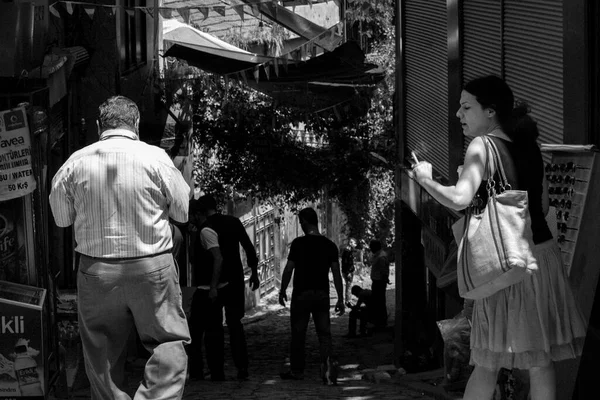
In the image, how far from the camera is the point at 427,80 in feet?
39.0

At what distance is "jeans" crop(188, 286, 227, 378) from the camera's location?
449 inches

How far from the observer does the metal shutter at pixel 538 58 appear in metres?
6.22

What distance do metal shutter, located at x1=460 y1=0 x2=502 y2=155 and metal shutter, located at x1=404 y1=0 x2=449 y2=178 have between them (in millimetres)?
1252

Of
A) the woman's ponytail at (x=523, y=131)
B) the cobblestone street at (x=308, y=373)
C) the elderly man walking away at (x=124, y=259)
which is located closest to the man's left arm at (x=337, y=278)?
the cobblestone street at (x=308, y=373)

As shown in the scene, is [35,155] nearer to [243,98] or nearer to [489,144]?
[489,144]

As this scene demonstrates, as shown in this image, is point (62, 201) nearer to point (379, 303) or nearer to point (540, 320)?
point (540, 320)

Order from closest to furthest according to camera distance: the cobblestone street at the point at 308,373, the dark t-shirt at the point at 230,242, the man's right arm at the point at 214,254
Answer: the cobblestone street at the point at 308,373
the man's right arm at the point at 214,254
the dark t-shirt at the point at 230,242

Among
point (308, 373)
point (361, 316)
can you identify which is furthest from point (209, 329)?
point (361, 316)

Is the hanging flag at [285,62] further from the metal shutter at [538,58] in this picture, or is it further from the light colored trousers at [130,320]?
the light colored trousers at [130,320]

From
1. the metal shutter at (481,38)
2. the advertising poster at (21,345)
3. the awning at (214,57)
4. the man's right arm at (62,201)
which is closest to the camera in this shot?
the man's right arm at (62,201)

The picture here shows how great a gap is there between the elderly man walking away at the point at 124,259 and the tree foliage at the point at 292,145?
10910 millimetres

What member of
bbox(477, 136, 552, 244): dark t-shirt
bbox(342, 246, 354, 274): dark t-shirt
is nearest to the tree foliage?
bbox(342, 246, 354, 274): dark t-shirt

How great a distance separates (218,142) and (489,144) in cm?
1339

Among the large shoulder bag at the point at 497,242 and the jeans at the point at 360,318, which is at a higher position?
the large shoulder bag at the point at 497,242
